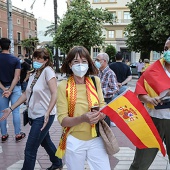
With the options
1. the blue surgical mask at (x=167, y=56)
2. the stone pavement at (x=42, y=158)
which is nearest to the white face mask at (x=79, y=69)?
the blue surgical mask at (x=167, y=56)

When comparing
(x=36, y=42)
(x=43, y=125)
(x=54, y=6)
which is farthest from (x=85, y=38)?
(x=36, y=42)

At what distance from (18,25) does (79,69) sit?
2444 inches

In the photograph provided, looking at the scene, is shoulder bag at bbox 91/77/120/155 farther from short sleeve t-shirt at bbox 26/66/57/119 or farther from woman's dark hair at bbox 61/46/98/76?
short sleeve t-shirt at bbox 26/66/57/119

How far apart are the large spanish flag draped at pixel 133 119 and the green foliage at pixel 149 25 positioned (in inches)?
783

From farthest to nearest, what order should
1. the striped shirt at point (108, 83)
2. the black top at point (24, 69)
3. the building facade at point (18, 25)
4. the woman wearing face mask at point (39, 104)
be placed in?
the building facade at point (18, 25) < the black top at point (24, 69) < the striped shirt at point (108, 83) < the woman wearing face mask at point (39, 104)

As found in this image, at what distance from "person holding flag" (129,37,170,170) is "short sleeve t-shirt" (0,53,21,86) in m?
2.85

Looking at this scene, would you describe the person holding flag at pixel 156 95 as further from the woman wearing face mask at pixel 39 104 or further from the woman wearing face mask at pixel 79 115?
the woman wearing face mask at pixel 39 104

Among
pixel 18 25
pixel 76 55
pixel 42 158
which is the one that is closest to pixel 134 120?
pixel 76 55

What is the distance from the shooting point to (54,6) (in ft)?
78.9

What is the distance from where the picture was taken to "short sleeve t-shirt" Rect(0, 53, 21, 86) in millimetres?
4797

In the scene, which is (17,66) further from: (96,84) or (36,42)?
(36,42)

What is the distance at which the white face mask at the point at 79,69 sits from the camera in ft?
7.57

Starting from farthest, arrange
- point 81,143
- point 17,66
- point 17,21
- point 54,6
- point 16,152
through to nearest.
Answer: point 17,21 < point 54,6 < point 17,66 < point 16,152 < point 81,143

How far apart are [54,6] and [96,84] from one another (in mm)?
23030
